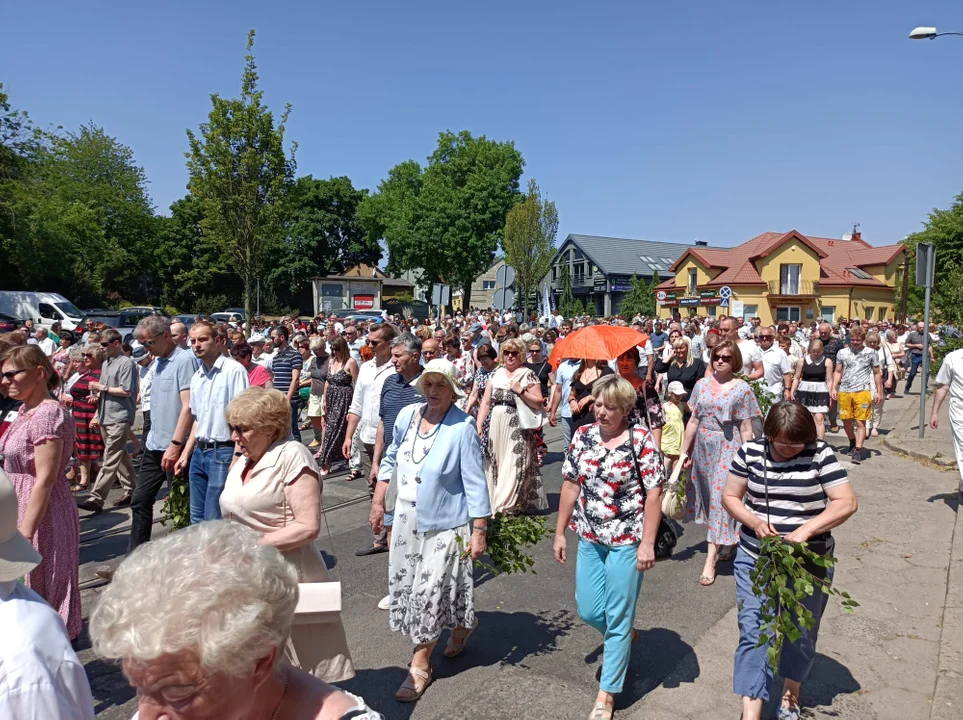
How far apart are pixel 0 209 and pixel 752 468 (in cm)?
4136

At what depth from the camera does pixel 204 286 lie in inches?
2254

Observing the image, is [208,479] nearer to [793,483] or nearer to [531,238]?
[793,483]

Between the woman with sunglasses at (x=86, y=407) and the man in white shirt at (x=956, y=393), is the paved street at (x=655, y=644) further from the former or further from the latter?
the woman with sunglasses at (x=86, y=407)

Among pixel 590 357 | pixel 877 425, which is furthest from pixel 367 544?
pixel 877 425

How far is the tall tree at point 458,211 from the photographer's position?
185 feet

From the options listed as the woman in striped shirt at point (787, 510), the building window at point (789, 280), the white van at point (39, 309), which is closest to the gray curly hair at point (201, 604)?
the woman in striped shirt at point (787, 510)

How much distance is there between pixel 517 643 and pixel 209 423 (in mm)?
2627

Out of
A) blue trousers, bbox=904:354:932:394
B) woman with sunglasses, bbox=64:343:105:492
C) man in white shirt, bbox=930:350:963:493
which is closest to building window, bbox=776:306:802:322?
blue trousers, bbox=904:354:932:394

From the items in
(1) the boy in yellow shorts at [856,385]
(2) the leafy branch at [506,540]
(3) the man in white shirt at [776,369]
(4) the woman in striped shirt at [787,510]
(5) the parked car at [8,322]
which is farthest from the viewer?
(5) the parked car at [8,322]

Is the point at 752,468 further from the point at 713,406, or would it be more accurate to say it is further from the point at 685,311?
the point at 685,311

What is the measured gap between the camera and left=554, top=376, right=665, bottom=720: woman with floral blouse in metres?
3.90

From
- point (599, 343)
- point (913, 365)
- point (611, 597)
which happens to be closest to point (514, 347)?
point (599, 343)

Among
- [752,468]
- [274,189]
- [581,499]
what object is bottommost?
[581,499]

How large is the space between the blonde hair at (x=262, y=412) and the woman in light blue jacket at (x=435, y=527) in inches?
35.7
